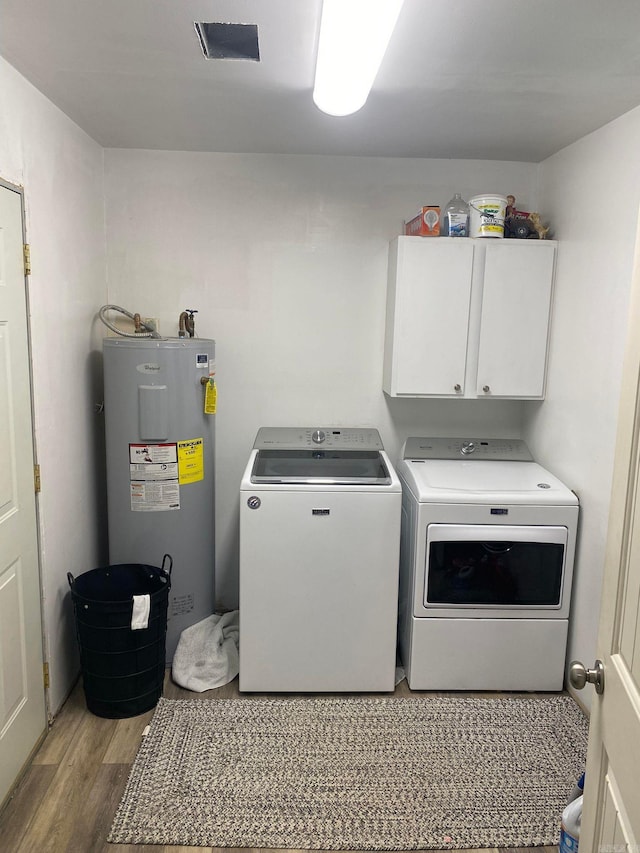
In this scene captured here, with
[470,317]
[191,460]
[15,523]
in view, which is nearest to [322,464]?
[191,460]

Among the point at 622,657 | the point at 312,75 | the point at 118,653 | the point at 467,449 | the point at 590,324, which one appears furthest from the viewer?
the point at 467,449

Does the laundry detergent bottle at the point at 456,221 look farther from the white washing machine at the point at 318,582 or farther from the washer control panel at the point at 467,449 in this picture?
the white washing machine at the point at 318,582

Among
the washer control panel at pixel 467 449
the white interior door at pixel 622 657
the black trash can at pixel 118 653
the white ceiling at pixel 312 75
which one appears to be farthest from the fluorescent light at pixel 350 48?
the black trash can at pixel 118 653

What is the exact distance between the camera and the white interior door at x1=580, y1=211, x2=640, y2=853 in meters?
1.04

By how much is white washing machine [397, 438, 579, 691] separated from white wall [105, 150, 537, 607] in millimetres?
773

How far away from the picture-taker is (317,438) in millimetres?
3113

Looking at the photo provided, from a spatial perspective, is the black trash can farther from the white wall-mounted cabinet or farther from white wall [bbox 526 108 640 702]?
white wall [bbox 526 108 640 702]

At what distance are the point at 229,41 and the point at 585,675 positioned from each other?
1911 mm

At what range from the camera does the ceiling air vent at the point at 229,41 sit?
179 centimetres

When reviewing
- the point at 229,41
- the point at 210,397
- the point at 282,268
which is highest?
the point at 229,41

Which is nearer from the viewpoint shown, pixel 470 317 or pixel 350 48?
pixel 350 48

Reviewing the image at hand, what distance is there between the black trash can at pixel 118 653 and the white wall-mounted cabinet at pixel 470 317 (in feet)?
4.90

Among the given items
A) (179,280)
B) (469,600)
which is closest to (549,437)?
(469,600)

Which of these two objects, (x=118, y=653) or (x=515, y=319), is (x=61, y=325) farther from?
(x=515, y=319)
